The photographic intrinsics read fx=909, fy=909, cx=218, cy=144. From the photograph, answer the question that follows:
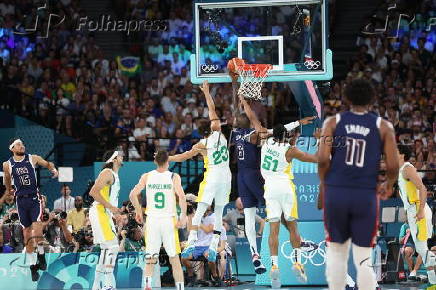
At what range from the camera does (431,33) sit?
24406 mm

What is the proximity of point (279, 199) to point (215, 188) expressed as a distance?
44.7 inches

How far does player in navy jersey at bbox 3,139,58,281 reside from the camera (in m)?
16.1

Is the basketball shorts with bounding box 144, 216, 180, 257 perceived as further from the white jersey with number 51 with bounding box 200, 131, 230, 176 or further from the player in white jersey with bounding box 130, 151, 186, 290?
the white jersey with number 51 with bounding box 200, 131, 230, 176

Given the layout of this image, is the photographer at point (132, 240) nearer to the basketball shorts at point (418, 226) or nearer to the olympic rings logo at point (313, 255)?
the olympic rings logo at point (313, 255)

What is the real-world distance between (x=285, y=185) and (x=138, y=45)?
12101mm

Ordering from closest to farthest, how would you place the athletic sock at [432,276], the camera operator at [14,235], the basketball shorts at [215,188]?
the athletic sock at [432,276] → the basketball shorts at [215,188] → the camera operator at [14,235]

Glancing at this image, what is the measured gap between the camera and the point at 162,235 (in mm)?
13211

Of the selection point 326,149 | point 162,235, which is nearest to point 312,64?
point 162,235

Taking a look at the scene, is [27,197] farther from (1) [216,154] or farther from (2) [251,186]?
(2) [251,186]

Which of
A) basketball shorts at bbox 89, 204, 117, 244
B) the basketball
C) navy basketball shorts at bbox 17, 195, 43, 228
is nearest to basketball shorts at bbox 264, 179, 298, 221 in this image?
the basketball

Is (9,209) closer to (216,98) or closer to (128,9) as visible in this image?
(216,98)

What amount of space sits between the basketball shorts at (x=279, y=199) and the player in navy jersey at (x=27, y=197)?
4346 mm

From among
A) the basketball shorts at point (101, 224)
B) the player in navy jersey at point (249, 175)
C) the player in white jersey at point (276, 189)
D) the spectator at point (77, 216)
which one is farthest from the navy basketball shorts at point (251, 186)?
the spectator at point (77, 216)

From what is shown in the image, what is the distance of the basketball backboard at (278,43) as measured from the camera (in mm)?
15164
